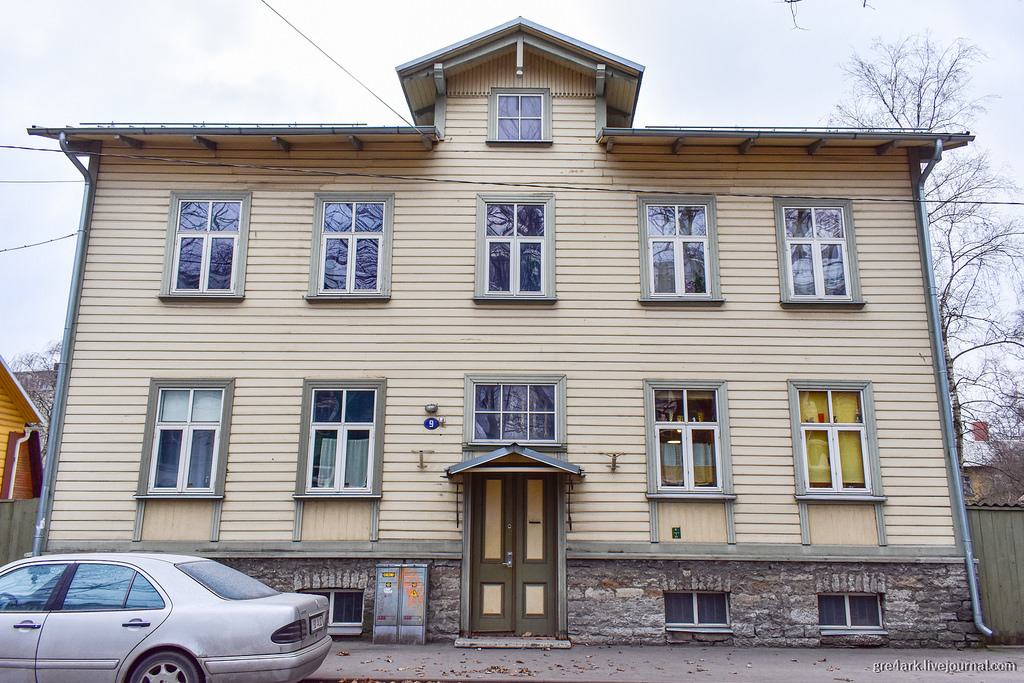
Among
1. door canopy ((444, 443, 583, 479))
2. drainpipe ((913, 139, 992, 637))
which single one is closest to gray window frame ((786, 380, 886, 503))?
drainpipe ((913, 139, 992, 637))

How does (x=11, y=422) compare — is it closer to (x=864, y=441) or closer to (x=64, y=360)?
(x=64, y=360)

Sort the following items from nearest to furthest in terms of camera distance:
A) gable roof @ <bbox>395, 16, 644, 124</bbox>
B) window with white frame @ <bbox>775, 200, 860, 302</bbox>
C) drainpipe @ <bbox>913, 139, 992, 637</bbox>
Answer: drainpipe @ <bbox>913, 139, 992, 637</bbox>
window with white frame @ <bbox>775, 200, 860, 302</bbox>
gable roof @ <bbox>395, 16, 644, 124</bbox>

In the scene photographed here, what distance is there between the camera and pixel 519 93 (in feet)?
40.6

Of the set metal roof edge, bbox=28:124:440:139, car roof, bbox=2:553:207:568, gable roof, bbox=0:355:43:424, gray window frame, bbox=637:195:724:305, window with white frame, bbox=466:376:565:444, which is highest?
metal roof edge, bbox=28:124:440:139

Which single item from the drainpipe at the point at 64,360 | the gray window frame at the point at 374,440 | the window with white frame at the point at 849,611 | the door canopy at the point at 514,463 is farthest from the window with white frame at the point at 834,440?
the drainpipe at the point at 64,360

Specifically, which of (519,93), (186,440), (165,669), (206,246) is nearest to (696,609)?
(165,669)

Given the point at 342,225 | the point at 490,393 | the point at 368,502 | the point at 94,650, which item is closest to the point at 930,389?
the point at 490,393

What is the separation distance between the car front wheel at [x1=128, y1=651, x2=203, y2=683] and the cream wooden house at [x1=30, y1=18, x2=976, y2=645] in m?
3.98

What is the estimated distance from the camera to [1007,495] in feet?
96.4

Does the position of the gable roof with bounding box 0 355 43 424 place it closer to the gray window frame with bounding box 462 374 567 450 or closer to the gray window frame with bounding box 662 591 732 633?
the gray window frame with bounding box 462 374 567 450

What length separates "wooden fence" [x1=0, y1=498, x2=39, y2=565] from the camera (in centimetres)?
1134

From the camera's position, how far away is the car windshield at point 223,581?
7000mm

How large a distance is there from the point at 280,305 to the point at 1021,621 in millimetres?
12298

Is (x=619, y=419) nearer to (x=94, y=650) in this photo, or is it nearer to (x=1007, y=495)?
(x=94, y=650)
